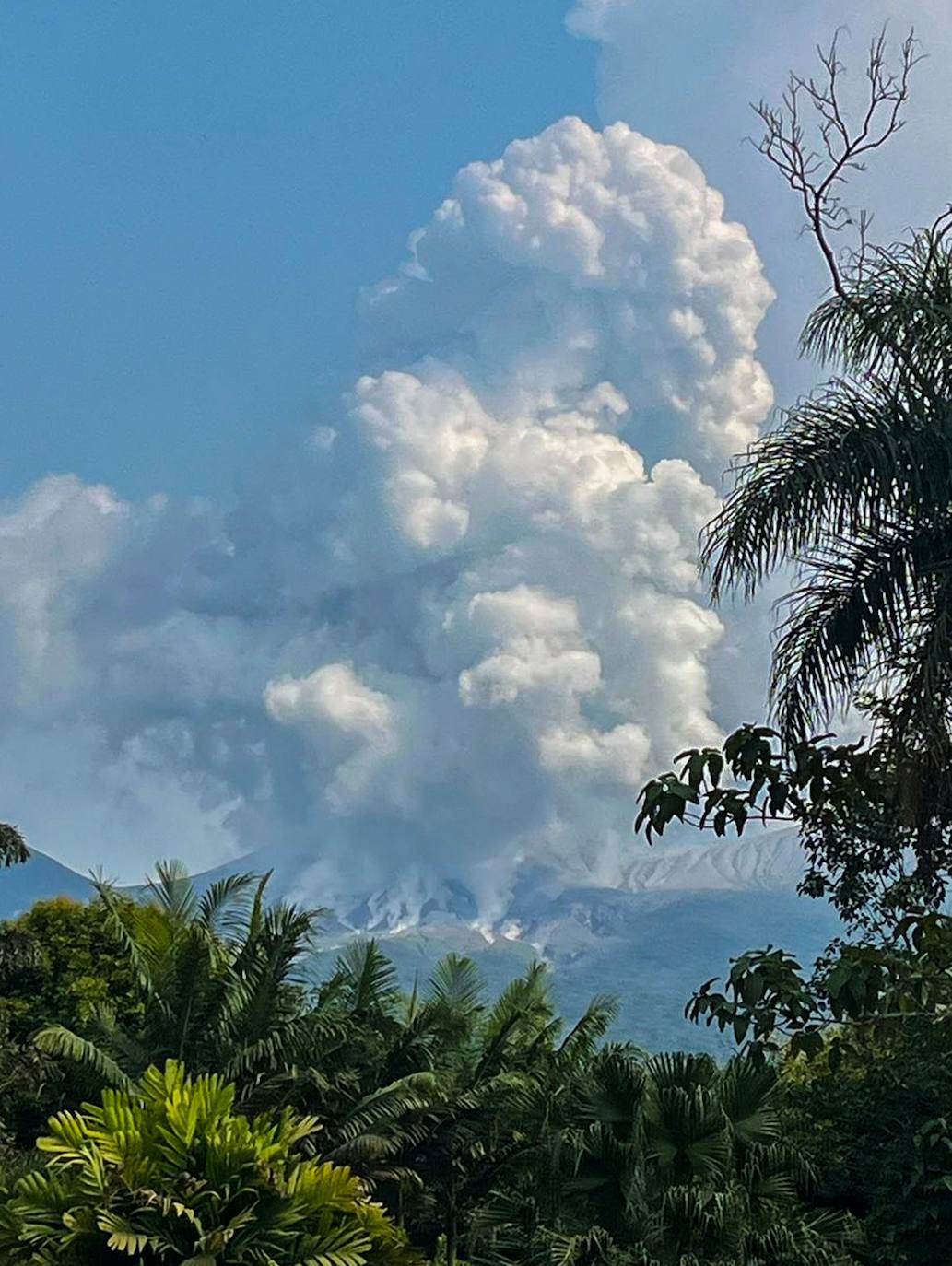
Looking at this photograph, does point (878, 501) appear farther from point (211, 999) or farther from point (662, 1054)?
point (211, 999)

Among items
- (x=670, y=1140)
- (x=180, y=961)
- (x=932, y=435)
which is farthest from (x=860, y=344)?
(x=180, y=961)

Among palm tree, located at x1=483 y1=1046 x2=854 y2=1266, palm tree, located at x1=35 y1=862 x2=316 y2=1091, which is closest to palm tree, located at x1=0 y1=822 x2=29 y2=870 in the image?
palm tree, located at x1=35 y1=862 x2=316 y2=1091

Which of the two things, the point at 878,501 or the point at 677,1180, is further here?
the point at 677,1180

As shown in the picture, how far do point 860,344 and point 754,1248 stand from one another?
26.2ft

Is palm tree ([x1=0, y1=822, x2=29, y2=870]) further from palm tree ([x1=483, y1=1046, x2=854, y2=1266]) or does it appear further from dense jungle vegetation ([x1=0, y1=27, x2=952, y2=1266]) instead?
palm tree ([x1=483, y1=1046, x2=854, y2=1266])

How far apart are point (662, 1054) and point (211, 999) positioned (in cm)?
745

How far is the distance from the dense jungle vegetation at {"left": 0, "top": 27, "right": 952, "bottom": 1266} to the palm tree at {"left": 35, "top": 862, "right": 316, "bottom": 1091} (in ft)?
0.14

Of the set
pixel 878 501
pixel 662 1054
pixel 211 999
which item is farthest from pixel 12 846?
pixel 878 501

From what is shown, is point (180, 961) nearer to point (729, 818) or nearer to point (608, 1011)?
point (608, 1011)

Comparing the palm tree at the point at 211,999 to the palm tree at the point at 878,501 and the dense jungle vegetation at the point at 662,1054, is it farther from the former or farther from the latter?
the palm tree at the point at 878,501

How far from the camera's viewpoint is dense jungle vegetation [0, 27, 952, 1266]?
28.5 feet

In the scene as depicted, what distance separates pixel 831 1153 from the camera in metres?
15.0

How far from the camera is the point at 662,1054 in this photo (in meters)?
14.0

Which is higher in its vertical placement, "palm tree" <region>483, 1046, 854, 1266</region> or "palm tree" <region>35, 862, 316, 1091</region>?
"palm tree" <region>35, 862, 316, 1091</region>
